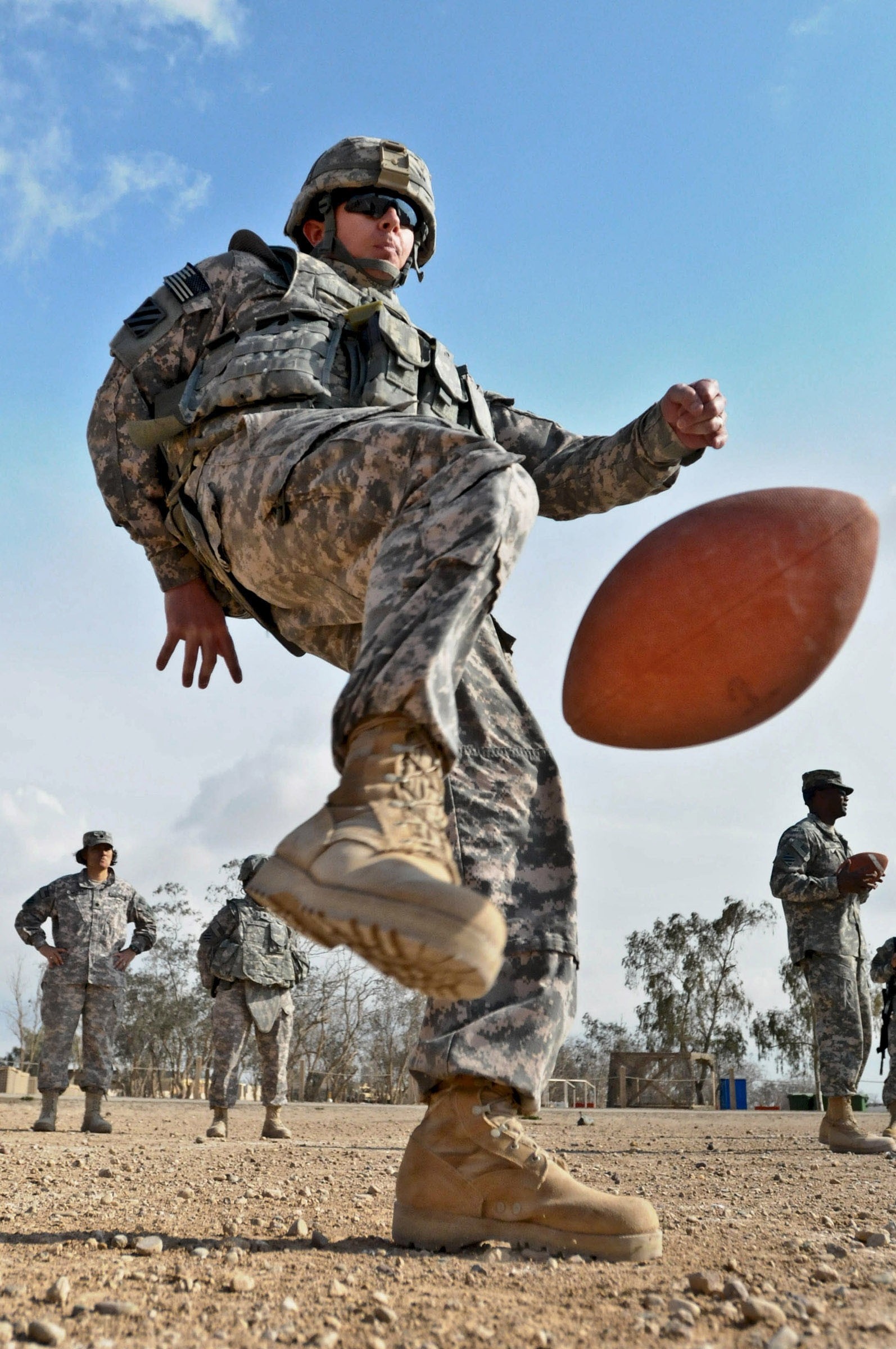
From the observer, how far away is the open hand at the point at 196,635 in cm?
377

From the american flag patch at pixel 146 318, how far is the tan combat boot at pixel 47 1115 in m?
8.13

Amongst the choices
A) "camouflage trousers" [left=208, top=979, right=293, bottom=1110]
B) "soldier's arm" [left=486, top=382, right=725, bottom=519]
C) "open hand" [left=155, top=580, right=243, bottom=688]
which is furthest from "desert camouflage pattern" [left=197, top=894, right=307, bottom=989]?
"soldier's arm" [left=486, top=382, right=725, bottom=519]

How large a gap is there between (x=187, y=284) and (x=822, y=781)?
22.3ft

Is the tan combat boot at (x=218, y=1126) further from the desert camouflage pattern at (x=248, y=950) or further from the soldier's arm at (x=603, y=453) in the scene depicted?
the soldier's arm at (x=603, y=453)

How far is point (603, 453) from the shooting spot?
3.75 meters

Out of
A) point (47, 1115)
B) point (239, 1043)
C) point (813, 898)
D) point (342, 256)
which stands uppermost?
point (342, 256)

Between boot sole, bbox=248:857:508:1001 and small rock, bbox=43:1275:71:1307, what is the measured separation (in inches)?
27.4

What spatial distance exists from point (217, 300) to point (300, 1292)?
2818mm

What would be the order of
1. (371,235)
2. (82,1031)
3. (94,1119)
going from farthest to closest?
(82,1031) → (94,1119) → (371,235)

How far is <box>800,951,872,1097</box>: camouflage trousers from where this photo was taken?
7695mm

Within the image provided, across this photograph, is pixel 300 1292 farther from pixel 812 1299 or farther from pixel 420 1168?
pixel 812 1299

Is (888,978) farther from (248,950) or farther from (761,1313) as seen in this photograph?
(761,1313)

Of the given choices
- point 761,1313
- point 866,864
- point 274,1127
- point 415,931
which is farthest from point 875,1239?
point 274,1127

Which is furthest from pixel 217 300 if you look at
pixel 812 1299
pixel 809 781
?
pixel 809 781
